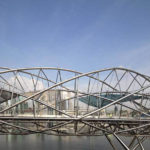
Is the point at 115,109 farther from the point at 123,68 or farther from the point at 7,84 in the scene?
the point at 7,84

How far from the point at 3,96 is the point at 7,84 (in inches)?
144

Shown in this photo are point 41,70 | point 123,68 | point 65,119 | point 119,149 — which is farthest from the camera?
point 119,149

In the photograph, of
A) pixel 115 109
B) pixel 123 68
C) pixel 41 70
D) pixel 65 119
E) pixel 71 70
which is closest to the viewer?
pixel 65 119

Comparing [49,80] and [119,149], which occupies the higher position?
[49,80]

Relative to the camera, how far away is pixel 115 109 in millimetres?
32594

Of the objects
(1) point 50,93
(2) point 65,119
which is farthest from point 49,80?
(2) point 65,119

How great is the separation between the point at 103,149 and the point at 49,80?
22.7 meters

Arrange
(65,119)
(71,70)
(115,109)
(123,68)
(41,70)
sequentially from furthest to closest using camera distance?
(71,70) → (41,70) → (123,68) → (115,109) → (65,119)

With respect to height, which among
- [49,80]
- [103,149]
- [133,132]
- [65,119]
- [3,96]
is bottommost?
[103,149]

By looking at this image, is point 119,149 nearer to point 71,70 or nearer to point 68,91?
point 68,91

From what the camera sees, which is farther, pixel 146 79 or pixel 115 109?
pixel 146 79

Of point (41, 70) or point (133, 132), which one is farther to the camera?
point (41, 70)

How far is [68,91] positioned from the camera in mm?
45688

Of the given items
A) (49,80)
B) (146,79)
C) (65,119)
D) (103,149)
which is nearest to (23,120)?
(65,119)
